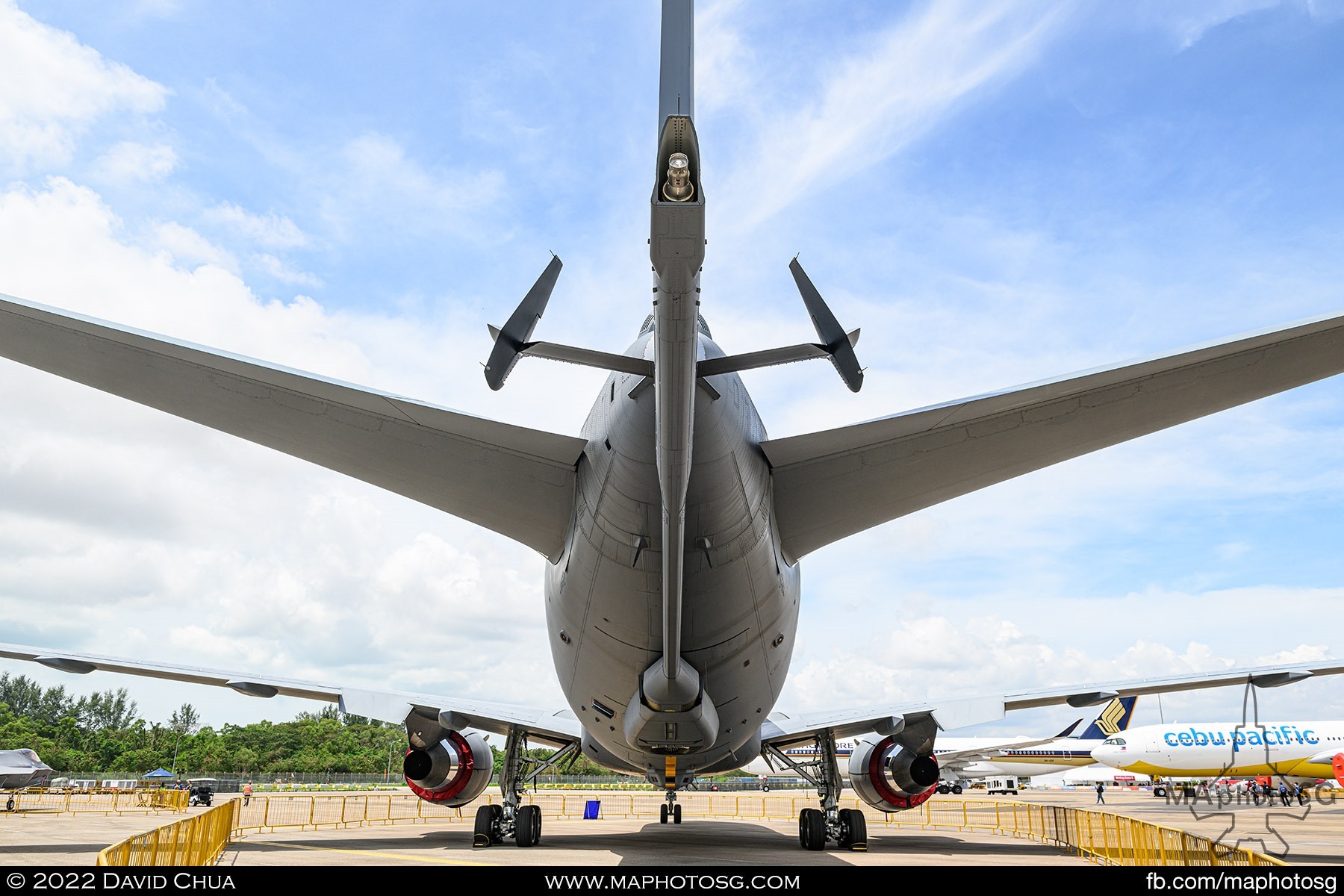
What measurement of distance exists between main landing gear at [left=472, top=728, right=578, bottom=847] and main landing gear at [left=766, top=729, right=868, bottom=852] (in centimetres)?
489

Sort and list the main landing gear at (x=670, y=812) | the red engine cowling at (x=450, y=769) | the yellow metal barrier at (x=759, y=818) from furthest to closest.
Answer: the main landing gear at (x=670, y=812) < the red engine cowling at (x=450, y=769) < the yellow metal barrier at (x=759, y=818)

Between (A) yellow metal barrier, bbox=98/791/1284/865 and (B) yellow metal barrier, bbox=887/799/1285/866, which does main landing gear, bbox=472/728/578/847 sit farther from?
(B) yellow metal barrier, bbox=887/799/1285/866

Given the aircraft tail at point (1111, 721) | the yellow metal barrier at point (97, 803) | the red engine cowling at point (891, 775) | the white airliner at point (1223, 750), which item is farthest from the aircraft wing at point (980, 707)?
the aircraft tail at point (1111, 721)

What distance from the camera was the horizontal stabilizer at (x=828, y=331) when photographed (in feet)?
15.1

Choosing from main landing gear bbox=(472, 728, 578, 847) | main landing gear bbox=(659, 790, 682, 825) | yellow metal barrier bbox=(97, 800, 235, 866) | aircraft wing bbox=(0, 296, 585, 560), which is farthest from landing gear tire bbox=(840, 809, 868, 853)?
aircraft wing bbox=(0, 296, 585, 560)

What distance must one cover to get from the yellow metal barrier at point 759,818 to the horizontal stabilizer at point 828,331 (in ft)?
22.8

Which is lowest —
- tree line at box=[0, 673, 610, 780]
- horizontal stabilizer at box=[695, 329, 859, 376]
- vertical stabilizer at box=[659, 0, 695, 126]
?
tree line at box=[0, 673, 610, 780]

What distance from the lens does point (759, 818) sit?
35219mm

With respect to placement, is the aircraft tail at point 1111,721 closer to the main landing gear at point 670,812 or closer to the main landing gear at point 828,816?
the main landing gear at point 670,812

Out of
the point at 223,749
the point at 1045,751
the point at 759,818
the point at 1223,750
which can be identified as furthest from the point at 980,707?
the point at 223,749

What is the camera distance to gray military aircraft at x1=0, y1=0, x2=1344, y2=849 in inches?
185

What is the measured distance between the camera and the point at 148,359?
592 cm
